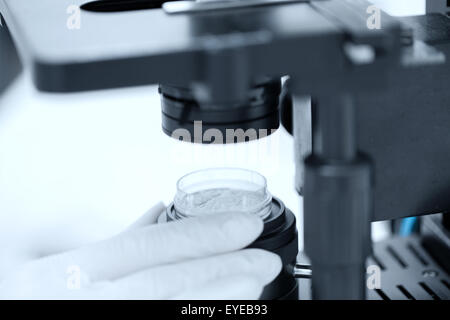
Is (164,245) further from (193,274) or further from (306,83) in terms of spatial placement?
(306,83)

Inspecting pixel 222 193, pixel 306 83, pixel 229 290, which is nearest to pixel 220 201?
pixel 222 193

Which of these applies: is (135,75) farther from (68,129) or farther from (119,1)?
(68,129)

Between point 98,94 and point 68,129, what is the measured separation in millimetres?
1171

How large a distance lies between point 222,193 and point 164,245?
100 mm

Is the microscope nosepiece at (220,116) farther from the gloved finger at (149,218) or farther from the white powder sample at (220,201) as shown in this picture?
the gloved finger at (149,218)

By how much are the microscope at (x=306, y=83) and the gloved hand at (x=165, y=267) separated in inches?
1.5

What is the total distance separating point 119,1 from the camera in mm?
639

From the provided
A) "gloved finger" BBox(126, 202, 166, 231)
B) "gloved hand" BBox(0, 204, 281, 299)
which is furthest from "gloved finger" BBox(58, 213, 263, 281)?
"gloved finger" BBox(126, 202, 166, 231)

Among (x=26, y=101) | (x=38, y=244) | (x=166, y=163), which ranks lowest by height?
(x=38, y=244)

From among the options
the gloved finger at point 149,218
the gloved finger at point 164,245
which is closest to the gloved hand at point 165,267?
the gloved finger at point 164,245

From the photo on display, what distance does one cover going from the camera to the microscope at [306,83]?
445 mm
